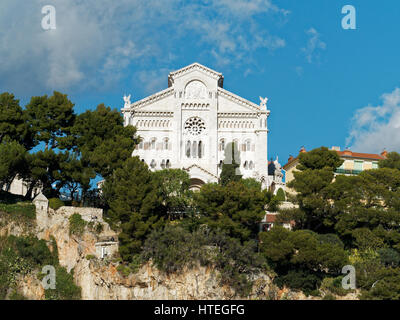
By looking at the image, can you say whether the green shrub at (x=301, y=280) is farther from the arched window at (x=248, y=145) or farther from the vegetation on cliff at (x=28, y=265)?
the arched window at (x=248, y=145)

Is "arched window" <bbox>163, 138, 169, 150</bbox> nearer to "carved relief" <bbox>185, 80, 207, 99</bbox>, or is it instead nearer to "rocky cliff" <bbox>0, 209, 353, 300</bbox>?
"carved relief" <bbox>185, 80, 207, 99</bbox>

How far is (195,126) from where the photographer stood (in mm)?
75312

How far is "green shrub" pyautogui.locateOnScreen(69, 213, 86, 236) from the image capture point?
Answer: 50312 millimetres

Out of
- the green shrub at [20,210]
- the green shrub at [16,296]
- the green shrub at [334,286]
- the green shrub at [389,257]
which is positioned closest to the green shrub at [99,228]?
the green shrub at [20,210]

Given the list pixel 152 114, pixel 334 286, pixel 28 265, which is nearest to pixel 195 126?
pixel 152 114

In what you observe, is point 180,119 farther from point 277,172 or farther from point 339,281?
point 339,281

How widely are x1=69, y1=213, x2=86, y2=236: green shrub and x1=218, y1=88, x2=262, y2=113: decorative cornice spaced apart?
32128mm

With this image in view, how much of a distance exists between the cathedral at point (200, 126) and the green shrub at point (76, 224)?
23.2 meters

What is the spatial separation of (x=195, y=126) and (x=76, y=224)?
28911 mm

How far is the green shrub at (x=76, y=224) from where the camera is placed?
5031cm

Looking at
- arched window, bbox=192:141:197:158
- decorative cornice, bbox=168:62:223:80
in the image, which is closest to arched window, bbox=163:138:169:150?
arched window, bbox=192:141:197:158

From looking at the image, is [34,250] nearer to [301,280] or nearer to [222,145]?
[301,280]
